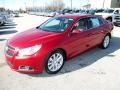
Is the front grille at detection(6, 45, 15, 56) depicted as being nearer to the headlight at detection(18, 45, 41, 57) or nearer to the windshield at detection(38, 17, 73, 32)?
the headlight at detection(18, 45, 41, 57)

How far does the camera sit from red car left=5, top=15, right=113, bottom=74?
4664 mm

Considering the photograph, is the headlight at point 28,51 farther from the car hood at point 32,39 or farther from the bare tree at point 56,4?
the bare tree at point 56,4

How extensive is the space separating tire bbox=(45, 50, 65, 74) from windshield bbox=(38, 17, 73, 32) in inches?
31.1

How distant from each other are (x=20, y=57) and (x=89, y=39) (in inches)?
102

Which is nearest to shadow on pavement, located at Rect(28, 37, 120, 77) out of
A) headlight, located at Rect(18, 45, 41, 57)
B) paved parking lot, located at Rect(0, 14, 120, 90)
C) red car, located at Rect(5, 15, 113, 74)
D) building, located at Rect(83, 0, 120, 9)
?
paved parking lot, located at Rect(0, 14, 120, 90)

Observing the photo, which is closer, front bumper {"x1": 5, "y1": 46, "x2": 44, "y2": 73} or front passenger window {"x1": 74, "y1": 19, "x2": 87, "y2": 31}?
front bumper {"x1": 5, "y1": 46, "x2": 44, "y2": 73}

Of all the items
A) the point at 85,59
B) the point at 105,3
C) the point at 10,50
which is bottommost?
A: the point at 85,59

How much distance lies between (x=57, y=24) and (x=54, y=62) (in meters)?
1.51

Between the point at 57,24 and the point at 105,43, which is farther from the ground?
the point at 57,24

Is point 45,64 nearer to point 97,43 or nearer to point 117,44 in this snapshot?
point 97,43

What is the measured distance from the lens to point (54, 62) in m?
5.08

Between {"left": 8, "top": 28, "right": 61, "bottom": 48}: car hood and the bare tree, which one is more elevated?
the bare tree

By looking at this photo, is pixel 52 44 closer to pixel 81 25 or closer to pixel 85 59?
pixel 81 25

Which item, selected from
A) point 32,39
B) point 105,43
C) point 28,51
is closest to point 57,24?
point 32,39
